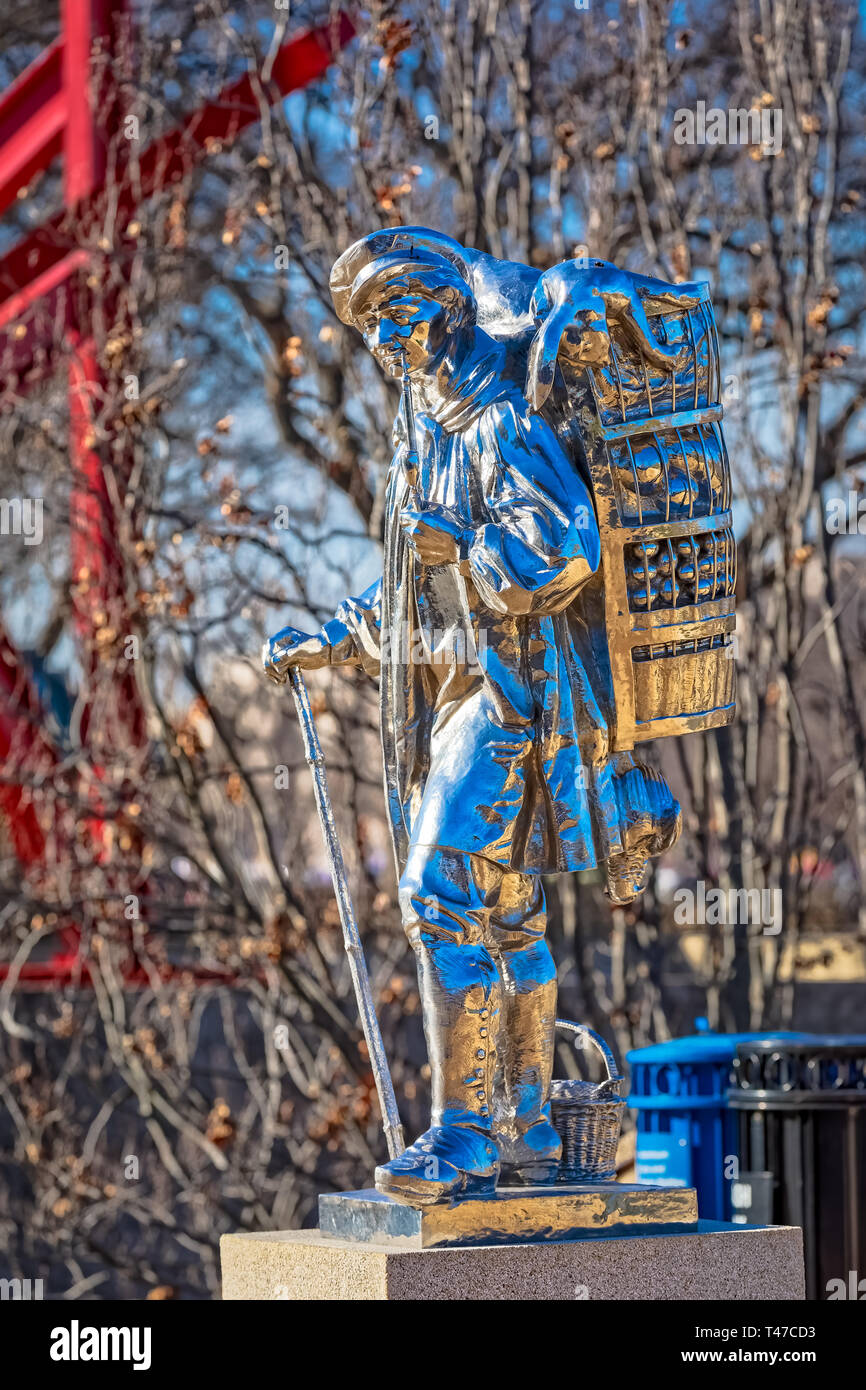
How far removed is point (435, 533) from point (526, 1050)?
121 centimetres

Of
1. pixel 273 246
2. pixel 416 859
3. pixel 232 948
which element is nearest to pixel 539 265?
pixel 273 246

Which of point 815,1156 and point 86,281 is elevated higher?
point 86,281

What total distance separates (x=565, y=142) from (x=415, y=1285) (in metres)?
5.27

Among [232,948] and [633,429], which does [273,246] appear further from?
[633,429]

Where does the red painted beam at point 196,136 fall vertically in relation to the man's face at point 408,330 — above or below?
above

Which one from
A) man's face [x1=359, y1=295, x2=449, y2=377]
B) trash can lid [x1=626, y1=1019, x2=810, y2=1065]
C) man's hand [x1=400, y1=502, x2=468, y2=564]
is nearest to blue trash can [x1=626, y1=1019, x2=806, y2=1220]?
trash can lid [x1=626, y1=1019, x2=810, y2=1065]

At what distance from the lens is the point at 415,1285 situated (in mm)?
Result: 4324

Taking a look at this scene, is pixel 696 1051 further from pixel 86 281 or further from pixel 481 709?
pixel 86 281

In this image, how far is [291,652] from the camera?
518 centimetres

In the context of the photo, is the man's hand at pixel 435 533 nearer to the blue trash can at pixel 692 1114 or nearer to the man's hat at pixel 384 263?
the man's hat at pixel 384 263

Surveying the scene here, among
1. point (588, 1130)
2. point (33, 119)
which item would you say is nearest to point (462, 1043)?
point (588, 1130)

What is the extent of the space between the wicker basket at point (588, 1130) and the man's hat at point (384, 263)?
1869 millimetres

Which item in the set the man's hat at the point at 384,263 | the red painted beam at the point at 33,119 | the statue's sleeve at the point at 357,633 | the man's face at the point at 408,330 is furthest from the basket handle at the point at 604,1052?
the red painted beam at the point at 33,119

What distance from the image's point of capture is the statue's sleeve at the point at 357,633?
5.14 meters
